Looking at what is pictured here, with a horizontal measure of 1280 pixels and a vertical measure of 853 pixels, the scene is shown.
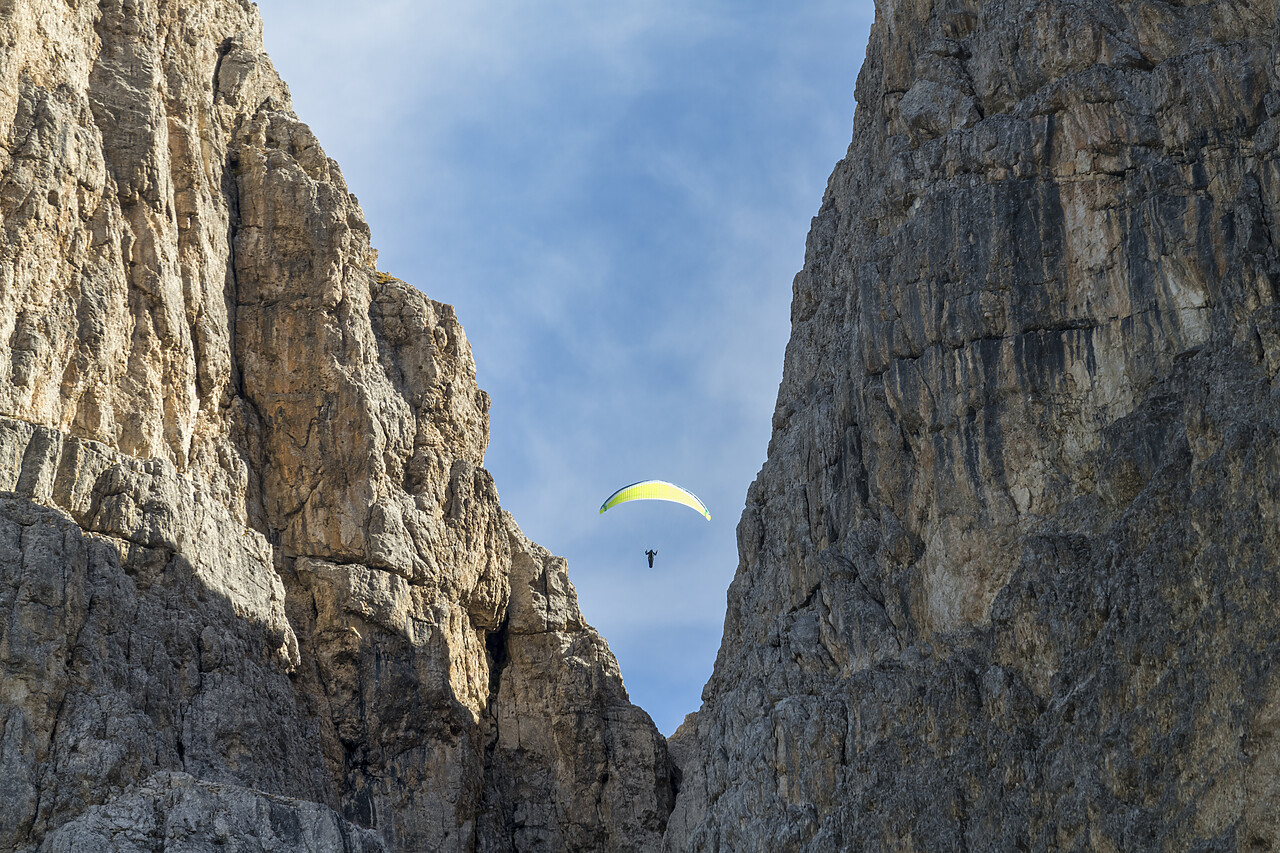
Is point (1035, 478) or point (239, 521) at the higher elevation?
point (239, 521)

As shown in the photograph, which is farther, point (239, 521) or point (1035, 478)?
point (239, 521)

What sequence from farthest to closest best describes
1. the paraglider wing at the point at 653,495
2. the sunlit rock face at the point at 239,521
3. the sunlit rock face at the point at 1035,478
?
the paraglider wing at the point at 653,495
the sunlit rock face at the point at 239,521
the sunlit rock face at the point at 1035,478

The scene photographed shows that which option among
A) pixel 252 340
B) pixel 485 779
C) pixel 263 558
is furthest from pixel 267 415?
pixel 485 779

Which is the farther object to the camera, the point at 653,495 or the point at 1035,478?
the point at 653,495

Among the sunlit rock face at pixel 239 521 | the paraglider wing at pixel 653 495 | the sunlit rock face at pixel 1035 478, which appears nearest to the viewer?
the sunlit rock face at pixel 1035 478

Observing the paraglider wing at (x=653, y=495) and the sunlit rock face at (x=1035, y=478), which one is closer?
the sunlit rock face at (x=1035, y=478)

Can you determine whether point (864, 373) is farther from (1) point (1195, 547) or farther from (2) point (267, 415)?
(2) point (267, 415)
